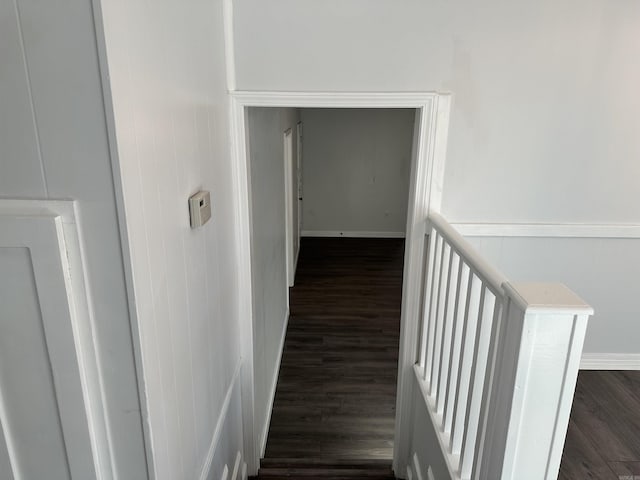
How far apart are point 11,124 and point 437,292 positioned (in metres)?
1.57

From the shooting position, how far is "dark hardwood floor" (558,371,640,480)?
1965 millimetres

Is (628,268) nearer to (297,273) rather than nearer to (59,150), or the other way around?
(59,150)

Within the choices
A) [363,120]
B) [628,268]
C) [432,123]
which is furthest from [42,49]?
[363,120]

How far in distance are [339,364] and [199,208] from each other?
2.92 m

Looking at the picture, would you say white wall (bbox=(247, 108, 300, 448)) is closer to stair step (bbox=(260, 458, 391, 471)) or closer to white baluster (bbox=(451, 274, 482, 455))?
stair step (bbox=(260, 458, 391, 471))

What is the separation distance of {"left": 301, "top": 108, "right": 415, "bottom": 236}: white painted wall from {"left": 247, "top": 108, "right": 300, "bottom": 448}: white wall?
3144mm

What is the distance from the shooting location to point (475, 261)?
1.35 m

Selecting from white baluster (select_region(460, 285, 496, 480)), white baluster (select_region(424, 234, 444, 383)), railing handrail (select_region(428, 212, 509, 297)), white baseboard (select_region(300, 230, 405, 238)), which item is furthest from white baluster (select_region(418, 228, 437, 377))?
white baseboard (select_region(300, 230, 405, 238))

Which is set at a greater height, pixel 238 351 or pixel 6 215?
pixel 6 215

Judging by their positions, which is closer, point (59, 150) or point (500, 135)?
point (59, 150)

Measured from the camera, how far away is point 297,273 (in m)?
5.95

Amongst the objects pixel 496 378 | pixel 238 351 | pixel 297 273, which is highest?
pixel 496 378

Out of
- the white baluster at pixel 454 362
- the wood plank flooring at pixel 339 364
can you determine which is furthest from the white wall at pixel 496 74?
the wood plank flooring at pixel 339 364

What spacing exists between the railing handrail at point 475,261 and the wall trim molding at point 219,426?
46.1 inches
